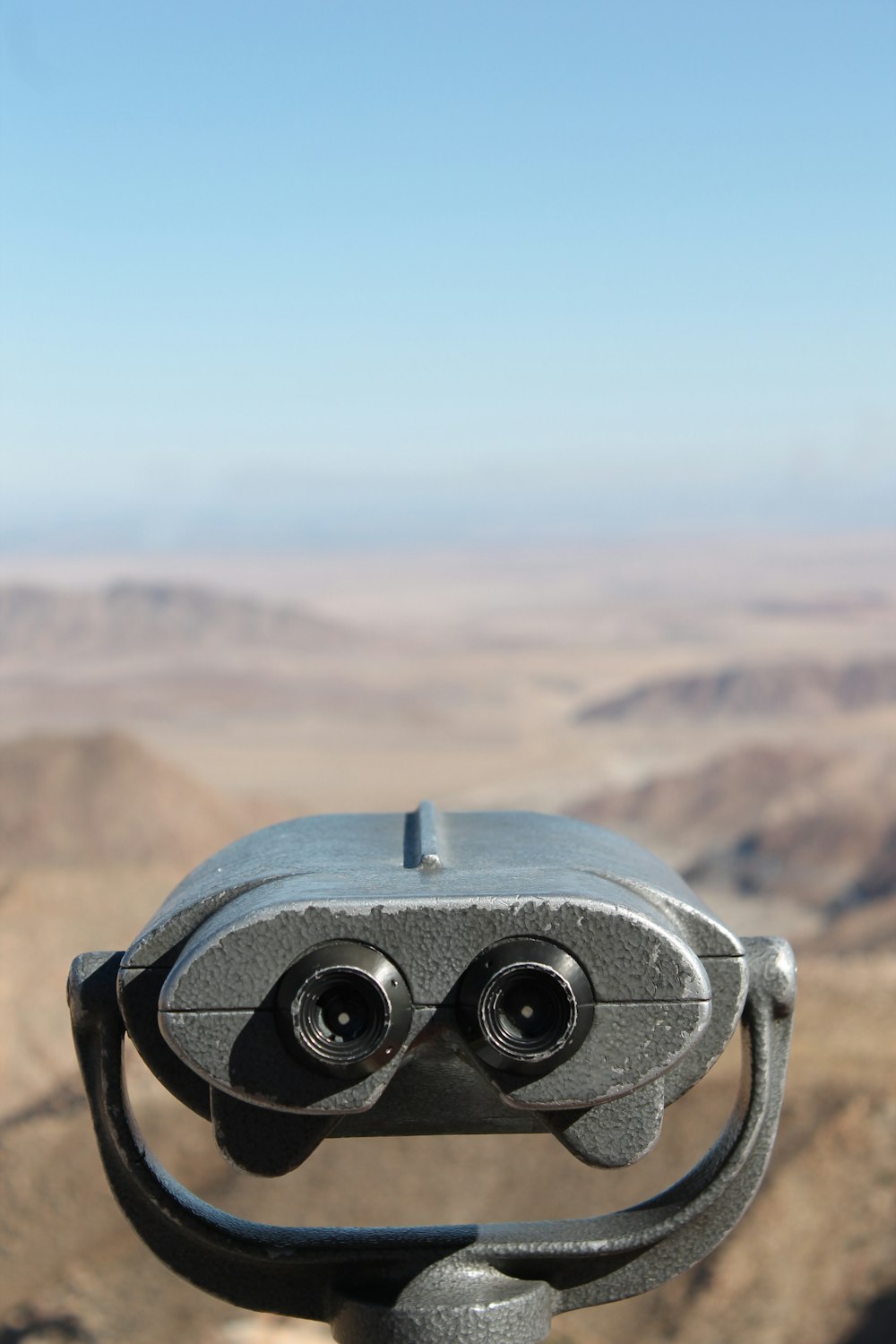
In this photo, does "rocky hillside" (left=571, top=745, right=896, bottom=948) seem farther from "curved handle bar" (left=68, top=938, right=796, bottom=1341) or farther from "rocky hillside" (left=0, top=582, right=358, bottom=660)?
"rocky hillside" (left=0, top=582, right=358, bottom=660)

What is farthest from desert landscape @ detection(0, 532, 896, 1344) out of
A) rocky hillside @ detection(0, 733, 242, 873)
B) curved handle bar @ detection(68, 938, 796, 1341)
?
curved handle bar @ detection(68, 938, 796, 1341)

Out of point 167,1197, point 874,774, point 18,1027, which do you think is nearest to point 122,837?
point 18,1027

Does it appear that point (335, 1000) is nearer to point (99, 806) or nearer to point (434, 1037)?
point (434, 1037)

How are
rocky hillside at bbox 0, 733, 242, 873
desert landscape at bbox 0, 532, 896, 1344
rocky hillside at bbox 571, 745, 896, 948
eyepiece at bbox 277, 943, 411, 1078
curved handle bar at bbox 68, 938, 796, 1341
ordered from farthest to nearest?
rocky hillside at bbox 571, 745, 896, 948 < rocky hillside at bbox 0, 733, 242, 873 < desert landscape at bbox 0, 532, 896, 1344 < curved handle bar at bbox 68, 938, 796, 1341 < eyepiece at bbox 277, 943, 411, 1078

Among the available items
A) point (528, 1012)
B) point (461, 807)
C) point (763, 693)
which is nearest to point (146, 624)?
point (763, 693)

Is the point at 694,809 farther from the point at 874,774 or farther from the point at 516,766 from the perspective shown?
the point at 516,766

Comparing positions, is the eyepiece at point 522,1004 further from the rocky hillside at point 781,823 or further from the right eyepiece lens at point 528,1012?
the rocky hillside at point 781,823

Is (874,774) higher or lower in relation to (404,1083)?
lower
